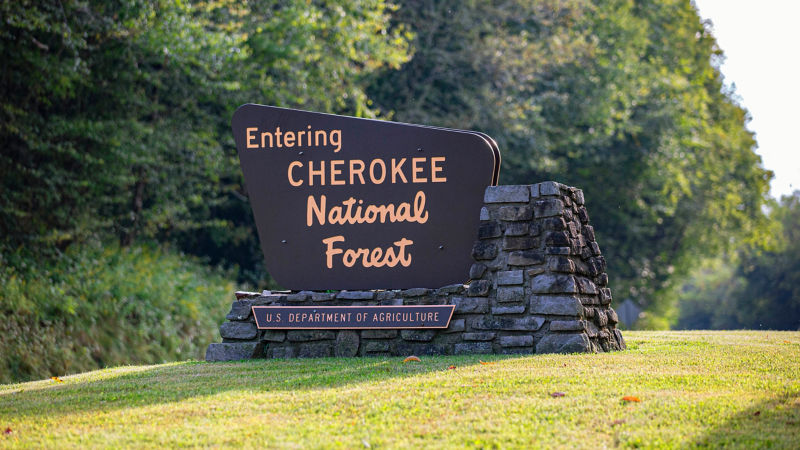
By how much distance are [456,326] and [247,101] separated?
10009 mm

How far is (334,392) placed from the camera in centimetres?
562

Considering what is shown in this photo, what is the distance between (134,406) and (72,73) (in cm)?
933

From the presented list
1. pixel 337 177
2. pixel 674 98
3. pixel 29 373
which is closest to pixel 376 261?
pixel 337 177

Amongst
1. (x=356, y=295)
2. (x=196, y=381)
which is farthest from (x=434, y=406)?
(x=356, y=295)

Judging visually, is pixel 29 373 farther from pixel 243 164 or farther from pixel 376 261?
pixel 376 261

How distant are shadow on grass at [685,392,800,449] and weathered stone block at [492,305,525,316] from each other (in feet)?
10.0

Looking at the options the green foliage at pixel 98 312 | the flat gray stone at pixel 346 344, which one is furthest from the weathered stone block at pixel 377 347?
the green foliage at pixel 98 312

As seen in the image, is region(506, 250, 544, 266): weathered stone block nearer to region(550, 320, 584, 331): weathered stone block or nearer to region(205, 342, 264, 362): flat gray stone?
region(550, 320, 584, 331): weathered stone block

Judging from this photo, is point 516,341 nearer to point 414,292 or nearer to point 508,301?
point 508,301

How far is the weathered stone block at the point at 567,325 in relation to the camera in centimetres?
758

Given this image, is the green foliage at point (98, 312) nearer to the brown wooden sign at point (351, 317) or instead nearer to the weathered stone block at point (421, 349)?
the brown wooden sign at point (351, 317)

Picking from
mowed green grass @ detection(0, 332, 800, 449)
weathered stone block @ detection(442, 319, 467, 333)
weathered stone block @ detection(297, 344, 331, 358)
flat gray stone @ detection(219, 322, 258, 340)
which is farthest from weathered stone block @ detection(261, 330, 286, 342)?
weathered stone block @ detection(442, 319, 467, 333)

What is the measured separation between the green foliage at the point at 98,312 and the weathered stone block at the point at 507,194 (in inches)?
292

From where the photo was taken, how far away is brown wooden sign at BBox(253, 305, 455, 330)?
8023 mm
